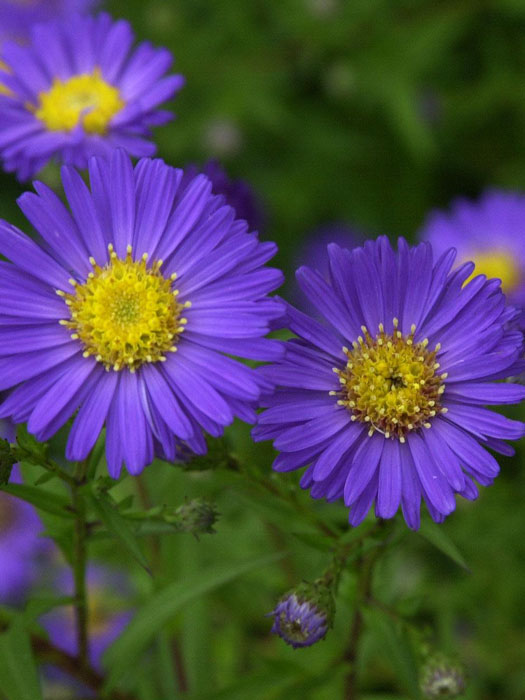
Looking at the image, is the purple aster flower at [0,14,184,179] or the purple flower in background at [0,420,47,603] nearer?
the purple aster flower at [0,14,184,179]

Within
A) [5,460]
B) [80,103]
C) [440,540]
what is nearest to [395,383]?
[440,540]

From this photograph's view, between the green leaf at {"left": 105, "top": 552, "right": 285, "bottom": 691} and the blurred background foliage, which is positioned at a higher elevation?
the blurred background foliage

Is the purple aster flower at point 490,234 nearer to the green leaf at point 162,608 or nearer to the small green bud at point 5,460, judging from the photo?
the green leaf at point 162,608

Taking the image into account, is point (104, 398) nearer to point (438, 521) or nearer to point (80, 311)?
point (80, 311)

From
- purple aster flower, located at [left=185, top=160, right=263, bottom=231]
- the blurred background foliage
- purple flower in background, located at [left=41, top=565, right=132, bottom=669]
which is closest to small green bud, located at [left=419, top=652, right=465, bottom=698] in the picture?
the blurred background foliage

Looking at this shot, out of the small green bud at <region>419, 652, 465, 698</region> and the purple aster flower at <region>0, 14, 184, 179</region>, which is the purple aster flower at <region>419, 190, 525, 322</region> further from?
the small green bud at <region>419, 652, 465, 698</region>

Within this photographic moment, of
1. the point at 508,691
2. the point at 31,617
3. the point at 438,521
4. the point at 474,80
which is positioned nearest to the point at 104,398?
the point at 31,617
